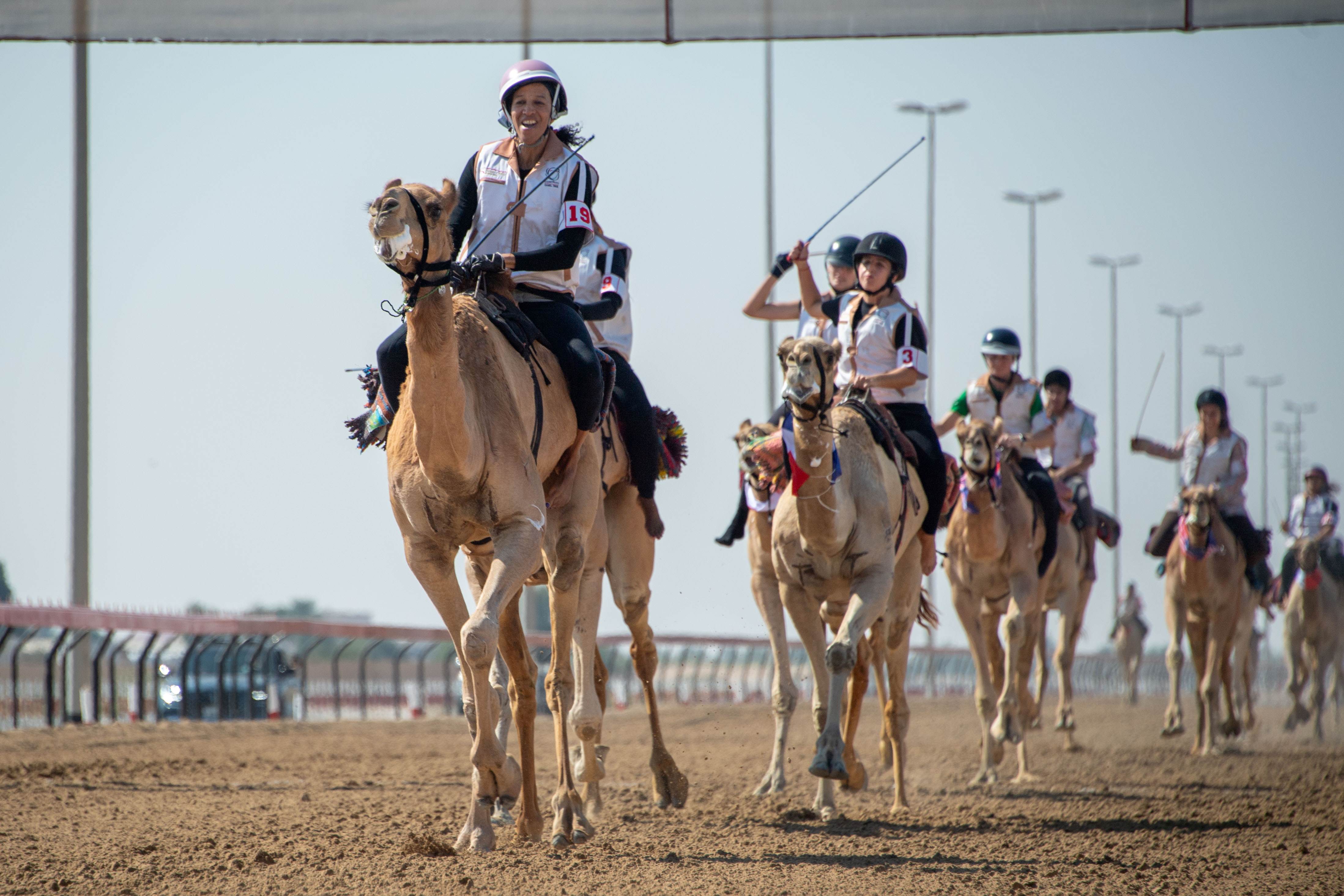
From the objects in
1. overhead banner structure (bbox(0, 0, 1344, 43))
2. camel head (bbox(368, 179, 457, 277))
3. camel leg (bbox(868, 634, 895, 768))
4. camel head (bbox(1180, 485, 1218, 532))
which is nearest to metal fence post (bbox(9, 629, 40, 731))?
overhead banner structure (bbox(0, 0, 1344, 43))

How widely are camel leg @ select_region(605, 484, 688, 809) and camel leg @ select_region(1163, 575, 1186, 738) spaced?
29.4 feet

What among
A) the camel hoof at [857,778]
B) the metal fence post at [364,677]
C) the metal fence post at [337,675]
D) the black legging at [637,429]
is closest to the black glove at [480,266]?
the black legging at [637,429]

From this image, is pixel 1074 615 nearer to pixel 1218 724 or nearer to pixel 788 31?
pixel 1218 724

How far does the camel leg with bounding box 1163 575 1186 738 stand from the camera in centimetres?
1778

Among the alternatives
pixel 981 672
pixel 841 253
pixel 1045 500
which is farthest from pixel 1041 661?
pixel 841 253

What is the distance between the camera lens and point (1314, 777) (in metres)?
13.2

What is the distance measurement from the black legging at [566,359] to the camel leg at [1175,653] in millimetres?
11366

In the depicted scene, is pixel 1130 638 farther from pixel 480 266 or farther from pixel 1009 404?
pixel 480 266

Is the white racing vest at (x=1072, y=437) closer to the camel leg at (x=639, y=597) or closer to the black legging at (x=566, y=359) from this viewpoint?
the camel leg at (x=639, y=597)

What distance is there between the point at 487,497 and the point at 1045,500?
30.6 feet

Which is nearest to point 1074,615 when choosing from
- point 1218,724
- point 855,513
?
point 1218,724

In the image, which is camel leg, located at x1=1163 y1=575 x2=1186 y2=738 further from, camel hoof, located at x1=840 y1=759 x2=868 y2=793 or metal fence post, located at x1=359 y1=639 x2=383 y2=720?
metal fence post, located at x1=359 y1=639 x2=383 y2=720

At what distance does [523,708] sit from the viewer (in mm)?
8195

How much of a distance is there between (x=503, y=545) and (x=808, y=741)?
38.9 feet
